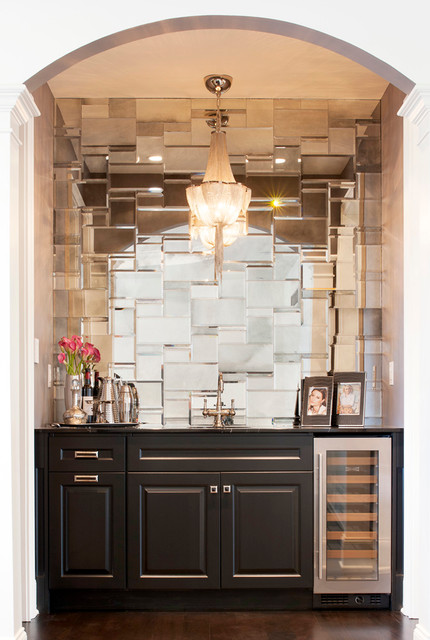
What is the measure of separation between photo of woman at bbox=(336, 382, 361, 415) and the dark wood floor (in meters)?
1.05

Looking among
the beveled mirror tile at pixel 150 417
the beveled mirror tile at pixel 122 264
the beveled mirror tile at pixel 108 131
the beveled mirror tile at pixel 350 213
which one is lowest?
the beveled mirror tile at pixel 150 417

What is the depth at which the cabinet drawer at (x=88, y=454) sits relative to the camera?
3895mm

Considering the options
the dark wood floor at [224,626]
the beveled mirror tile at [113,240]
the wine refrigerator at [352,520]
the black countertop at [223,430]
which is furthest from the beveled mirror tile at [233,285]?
the dark wood floor at [224,626]

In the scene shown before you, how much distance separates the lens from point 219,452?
3906 millimetres

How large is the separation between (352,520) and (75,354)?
5.77 feet

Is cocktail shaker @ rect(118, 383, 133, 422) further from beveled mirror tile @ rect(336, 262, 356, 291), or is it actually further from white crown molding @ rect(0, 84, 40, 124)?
white crown molding @ rect(0, 84, 40, 124)

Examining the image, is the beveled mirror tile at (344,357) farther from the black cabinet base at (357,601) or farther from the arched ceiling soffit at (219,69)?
the arched ceiling soffit at (219,69)

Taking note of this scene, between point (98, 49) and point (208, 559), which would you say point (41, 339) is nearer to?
point (208, 559)

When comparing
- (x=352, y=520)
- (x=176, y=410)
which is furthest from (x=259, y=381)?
(x=352, y=520)

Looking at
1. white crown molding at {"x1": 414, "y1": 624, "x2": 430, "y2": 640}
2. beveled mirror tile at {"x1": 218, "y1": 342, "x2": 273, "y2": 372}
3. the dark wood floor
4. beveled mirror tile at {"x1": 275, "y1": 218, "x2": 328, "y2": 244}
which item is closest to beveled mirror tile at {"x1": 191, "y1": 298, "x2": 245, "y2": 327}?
beveled mirror tile at {"x1": 218, "y1": 342, "x2": 273, "y2": 372}

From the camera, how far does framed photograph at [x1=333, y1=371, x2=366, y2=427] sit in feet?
13.6

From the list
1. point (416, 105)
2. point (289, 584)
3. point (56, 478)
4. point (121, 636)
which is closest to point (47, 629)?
point (121, 636)

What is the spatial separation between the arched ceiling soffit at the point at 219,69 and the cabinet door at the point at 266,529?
219 centimetres

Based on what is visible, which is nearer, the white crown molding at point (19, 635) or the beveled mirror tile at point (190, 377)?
the white crown molding at point (19, 635)
